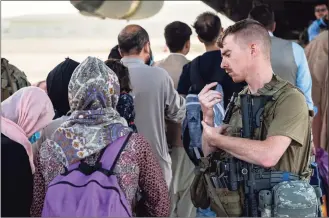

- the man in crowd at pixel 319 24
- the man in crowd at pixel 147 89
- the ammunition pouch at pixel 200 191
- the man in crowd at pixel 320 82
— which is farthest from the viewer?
the man in crowd at pixel 319 24

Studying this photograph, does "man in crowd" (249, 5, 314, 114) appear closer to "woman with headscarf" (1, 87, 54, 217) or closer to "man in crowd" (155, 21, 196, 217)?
"man in crowd" (155, 21, 196, 217)

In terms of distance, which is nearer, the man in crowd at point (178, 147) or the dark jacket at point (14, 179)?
the dark jacket at point (14, 179)

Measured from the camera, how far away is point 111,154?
2.27 metres

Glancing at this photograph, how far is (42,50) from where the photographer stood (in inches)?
315

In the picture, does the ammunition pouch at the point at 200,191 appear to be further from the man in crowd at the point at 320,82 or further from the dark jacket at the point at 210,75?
the man in crowd at the point at 320,82

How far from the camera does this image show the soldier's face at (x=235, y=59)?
2.33 m

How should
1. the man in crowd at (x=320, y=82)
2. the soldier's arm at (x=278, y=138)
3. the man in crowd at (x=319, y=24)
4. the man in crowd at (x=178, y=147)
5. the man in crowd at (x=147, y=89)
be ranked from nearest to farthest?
1. the soldier's arm at (x=278, y=138)
2. the man in crowd at (x=147, y=89)
3. the man in crowd at (x=178, y=147)
4. the man in crowd at (x=320, y=82)
5. the man in crowd at (x=319, y=24)

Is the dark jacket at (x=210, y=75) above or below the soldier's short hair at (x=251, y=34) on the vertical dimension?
below

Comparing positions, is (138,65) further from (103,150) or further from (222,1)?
(222,1)

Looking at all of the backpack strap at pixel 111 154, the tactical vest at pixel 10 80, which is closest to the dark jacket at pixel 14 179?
the backpack strap at pixel 111 154

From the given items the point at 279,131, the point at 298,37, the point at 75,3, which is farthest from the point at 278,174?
the point at 298,37

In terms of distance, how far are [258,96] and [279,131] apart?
0.16 m

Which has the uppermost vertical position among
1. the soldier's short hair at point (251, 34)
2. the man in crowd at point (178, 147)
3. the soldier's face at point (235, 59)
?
the soldier's short hair at point (251, 34)

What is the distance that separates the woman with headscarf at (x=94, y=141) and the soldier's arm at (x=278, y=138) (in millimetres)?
297
